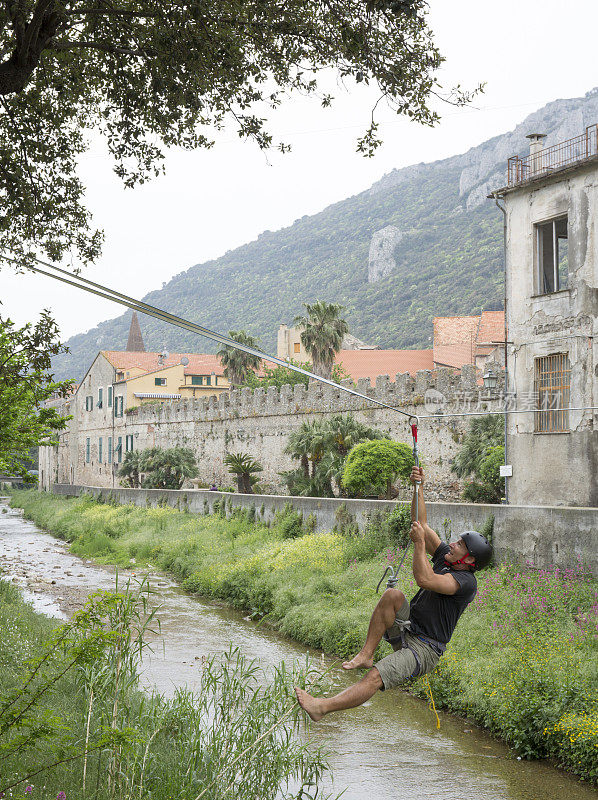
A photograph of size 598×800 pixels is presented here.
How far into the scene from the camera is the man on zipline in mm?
4551

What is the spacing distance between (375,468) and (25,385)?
39.6 feet

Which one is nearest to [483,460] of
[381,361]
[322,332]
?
[322,332]

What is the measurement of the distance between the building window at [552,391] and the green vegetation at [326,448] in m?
6.86

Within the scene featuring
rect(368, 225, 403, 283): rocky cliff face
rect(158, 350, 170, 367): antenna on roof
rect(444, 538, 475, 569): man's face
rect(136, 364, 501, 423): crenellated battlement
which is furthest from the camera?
rect(368, 225, 403, 283): rocky cliff face

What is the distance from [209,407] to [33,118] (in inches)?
1174

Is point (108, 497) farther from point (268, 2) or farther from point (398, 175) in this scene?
point (398, 175)

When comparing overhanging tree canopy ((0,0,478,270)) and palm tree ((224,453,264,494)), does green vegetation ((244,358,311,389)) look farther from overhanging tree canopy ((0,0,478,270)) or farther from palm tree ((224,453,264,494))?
overhanging tree canopy ((0,0,478,270))

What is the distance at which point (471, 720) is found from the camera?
975 centimetres

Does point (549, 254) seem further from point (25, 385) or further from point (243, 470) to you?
point (243, 470)

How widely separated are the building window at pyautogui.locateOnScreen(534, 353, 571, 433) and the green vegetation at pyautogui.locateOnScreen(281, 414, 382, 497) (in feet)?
22.5

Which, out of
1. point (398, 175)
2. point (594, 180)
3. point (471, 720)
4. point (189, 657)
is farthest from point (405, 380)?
point (398, 175)

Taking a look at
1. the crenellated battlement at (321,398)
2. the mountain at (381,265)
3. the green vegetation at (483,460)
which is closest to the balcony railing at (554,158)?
the green vegetation at (483,460)

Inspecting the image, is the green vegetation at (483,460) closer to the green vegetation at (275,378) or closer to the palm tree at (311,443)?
the palm tree at (311,443)

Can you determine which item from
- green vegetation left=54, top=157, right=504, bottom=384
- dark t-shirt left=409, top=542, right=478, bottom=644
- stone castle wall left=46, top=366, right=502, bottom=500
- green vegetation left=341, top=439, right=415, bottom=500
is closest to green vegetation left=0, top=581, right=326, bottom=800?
dark t-shirt left=409, top=542, right=478, bottom=644
